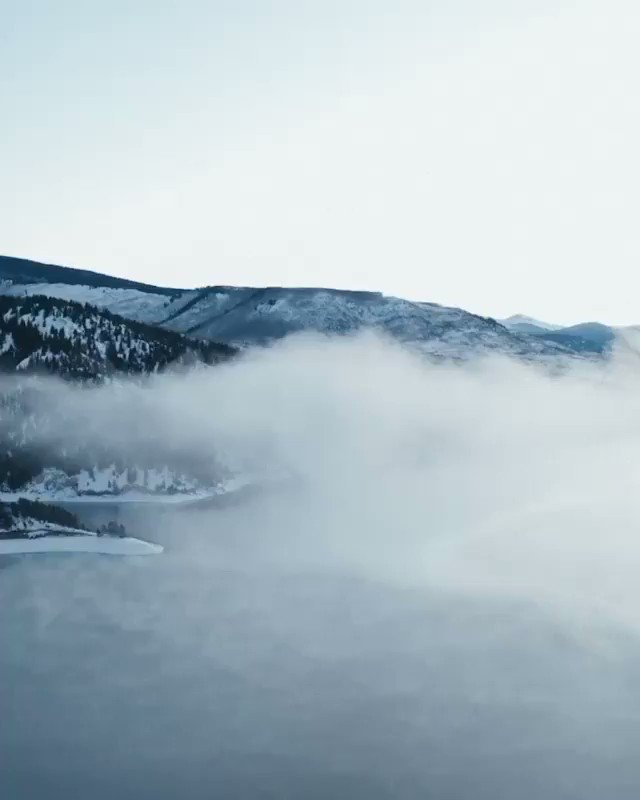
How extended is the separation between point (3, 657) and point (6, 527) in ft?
174

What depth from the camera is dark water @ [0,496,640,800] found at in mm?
47000

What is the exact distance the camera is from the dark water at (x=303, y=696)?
47000mm

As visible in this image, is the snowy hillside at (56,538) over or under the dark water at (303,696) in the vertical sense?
under

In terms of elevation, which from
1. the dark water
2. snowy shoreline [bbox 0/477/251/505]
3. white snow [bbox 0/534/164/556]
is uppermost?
the dark water

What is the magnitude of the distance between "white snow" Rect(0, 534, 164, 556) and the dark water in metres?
17.5

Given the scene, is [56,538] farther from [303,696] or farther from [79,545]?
[303,696]

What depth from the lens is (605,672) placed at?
2514 inches

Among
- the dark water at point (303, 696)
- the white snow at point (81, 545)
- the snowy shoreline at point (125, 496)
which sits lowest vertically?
the snowy shoreline at point (125, 496)

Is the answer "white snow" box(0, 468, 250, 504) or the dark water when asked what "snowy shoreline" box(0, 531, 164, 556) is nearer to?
the dark water

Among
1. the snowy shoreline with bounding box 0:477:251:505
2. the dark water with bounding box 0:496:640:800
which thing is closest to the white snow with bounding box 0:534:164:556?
the dark water with bounding box 0:496:640:800

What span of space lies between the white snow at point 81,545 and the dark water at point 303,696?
17466 mm

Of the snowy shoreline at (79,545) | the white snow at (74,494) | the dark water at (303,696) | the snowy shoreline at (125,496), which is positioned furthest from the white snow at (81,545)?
the white snow at (74,494)

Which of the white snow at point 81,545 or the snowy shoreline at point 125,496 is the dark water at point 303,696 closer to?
the white snow at point 81,545

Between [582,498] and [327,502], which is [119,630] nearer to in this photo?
[327,502]
